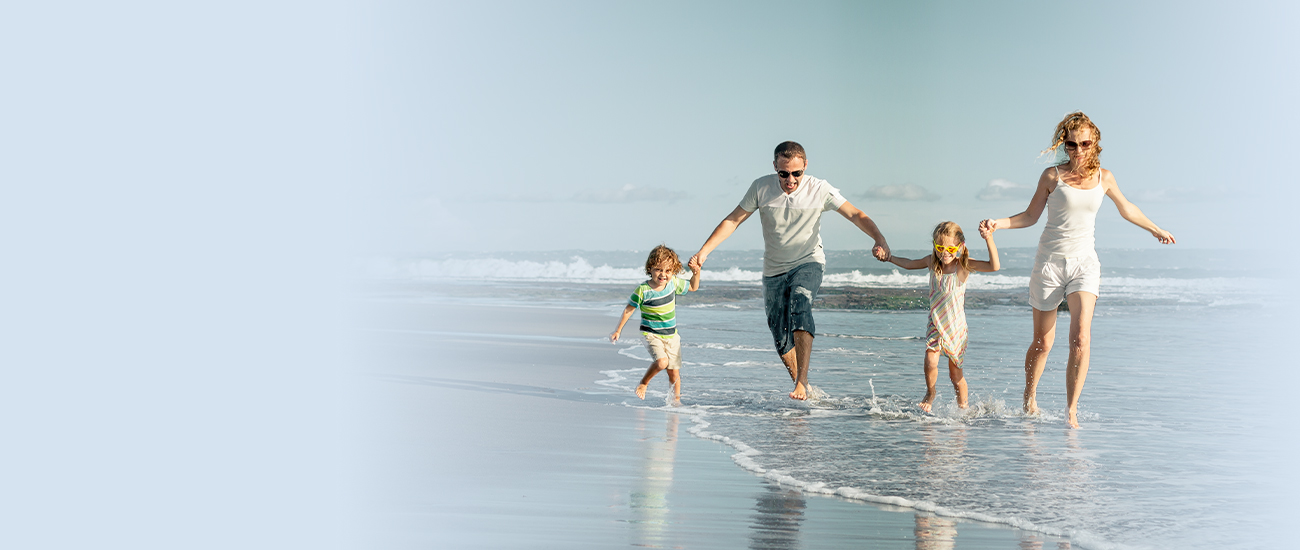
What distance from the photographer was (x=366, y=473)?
14.3ft

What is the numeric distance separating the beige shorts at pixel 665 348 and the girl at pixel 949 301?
5.45 ft

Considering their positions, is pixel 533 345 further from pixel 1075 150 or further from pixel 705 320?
pixel 1075 150

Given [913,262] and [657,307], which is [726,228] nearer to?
[657,307]

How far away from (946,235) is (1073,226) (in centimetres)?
75

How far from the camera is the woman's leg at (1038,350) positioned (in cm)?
575

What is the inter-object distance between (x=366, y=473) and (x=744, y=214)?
A: 333 cm

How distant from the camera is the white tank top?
5480 millimetres

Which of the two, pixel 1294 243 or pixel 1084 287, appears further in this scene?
pixel 1294 243

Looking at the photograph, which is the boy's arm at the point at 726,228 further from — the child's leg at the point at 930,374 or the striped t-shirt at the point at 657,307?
the child's leg at the point at 930,374

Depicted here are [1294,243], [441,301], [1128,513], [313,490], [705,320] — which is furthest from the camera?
[1294,243]

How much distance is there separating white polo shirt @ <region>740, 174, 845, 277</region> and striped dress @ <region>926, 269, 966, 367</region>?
34.1 inches

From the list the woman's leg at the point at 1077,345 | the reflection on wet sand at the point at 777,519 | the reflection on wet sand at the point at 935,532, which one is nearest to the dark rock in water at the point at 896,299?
the woman's leg at the point at 1077,345

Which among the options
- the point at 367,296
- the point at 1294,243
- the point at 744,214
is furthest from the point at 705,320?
the point at 1294,243

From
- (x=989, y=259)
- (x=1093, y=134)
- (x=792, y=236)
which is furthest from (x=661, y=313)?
(x=1093, y=134)
